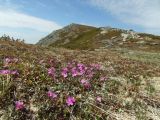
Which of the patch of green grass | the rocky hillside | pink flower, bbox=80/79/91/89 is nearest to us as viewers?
pink flower, bbox=80/79/91/89

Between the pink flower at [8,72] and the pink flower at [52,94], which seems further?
the pink flower at [8,72]

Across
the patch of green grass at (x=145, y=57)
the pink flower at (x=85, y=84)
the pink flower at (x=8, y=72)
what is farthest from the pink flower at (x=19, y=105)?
the patch of green grass at (x=145, y=57)

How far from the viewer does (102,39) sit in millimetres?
87062

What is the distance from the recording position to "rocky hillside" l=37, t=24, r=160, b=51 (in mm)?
72375

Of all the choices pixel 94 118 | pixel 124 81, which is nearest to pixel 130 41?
pixel 124 81

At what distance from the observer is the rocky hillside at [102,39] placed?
72.4 metres

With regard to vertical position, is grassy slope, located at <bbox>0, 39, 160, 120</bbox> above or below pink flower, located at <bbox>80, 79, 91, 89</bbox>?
below

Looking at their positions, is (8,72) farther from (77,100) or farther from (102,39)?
(102,39)

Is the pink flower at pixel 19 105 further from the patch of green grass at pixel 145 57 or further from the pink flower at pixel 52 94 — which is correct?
the patch of green grass at pixel 145 57

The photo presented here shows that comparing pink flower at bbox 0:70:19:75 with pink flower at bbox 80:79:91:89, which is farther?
pink flower at bbox 80:79:91:89

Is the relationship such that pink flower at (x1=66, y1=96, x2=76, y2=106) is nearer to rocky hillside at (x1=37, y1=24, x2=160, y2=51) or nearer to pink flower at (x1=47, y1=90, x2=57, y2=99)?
pink flower at (x1=47, y1=90, x2=57, y2=99)

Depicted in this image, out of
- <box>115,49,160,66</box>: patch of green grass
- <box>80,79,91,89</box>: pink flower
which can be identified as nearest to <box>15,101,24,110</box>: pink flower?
<box>80,79,91,89</box>: pink flower

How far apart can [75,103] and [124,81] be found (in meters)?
4.72

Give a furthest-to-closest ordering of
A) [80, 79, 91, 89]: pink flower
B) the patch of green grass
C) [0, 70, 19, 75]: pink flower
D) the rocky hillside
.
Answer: the rocky hillside < the patch of green grass < [80, 79, 91, 89]: pink flower < [0, 70, 19, 75]: pink flower
